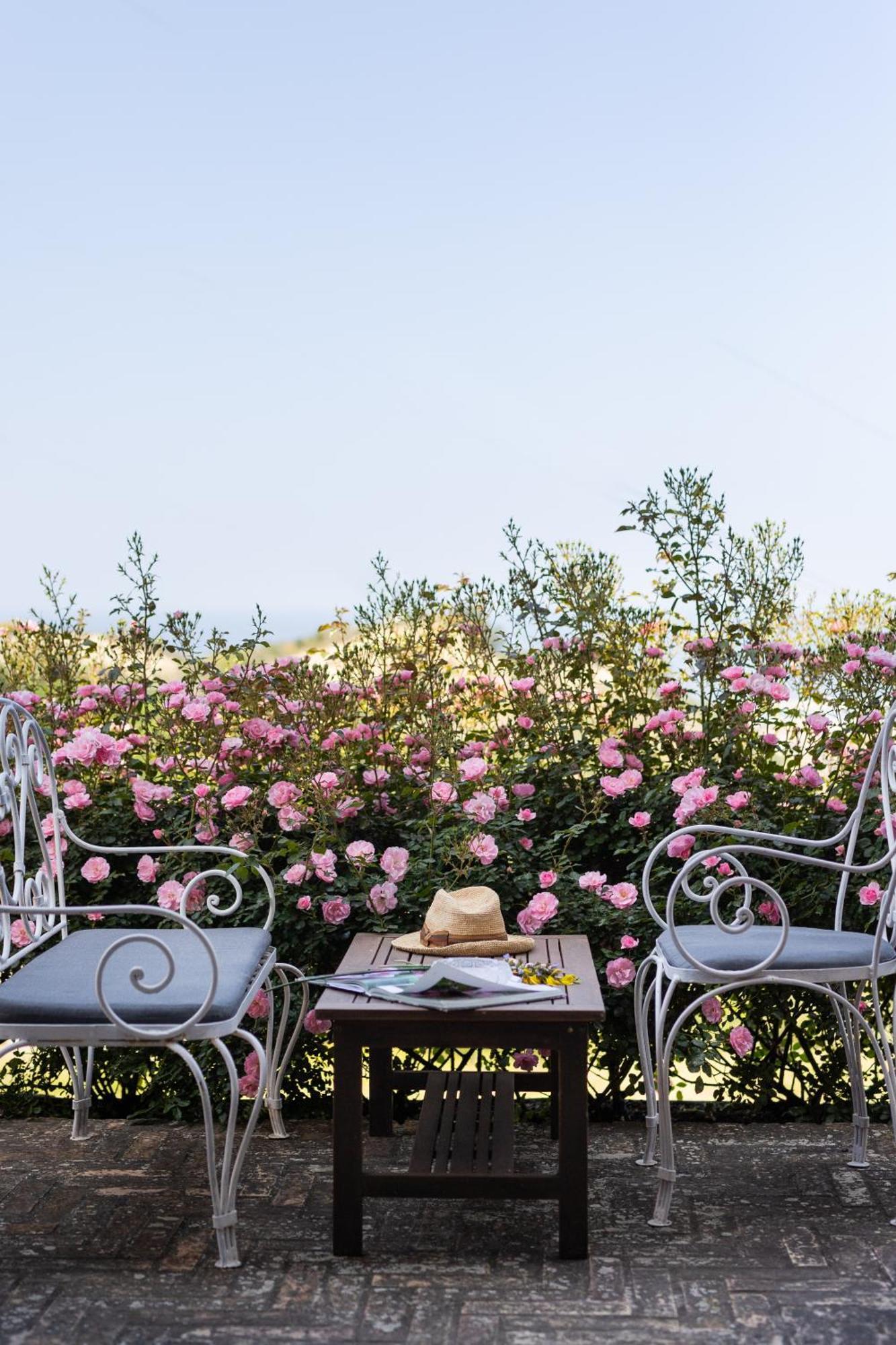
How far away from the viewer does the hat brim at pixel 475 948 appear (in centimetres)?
302

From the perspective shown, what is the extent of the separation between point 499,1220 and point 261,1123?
3.03 feet

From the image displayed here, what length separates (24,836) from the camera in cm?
328

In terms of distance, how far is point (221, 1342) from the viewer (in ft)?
7.66

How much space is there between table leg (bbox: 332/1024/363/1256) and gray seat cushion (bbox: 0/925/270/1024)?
229mm

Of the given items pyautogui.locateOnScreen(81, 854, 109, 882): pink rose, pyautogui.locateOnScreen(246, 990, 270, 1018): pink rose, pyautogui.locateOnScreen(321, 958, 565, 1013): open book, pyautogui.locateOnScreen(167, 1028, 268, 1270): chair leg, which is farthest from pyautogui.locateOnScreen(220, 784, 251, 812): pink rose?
pyautogui.locateOnScreen(167, 1028, 268, 1270): chair leg

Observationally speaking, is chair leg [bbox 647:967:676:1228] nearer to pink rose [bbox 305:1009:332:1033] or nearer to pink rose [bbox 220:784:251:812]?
pink rose [bbox 305:1009:332:1033]

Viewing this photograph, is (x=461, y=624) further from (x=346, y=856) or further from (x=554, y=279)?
(x=554, y=279)

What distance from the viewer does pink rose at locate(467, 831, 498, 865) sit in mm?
3443

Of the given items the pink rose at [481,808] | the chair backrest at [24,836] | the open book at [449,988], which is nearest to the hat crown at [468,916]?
the open book at [449,988]

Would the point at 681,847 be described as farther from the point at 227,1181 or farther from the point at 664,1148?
the point at 227,1181

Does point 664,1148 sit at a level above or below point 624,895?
below

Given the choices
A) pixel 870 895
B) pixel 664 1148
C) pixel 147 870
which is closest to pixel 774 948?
pixel 664 1148

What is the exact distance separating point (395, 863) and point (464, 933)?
1.45 feet

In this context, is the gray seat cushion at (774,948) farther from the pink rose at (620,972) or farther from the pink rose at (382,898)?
the pink rose at (382,898)
